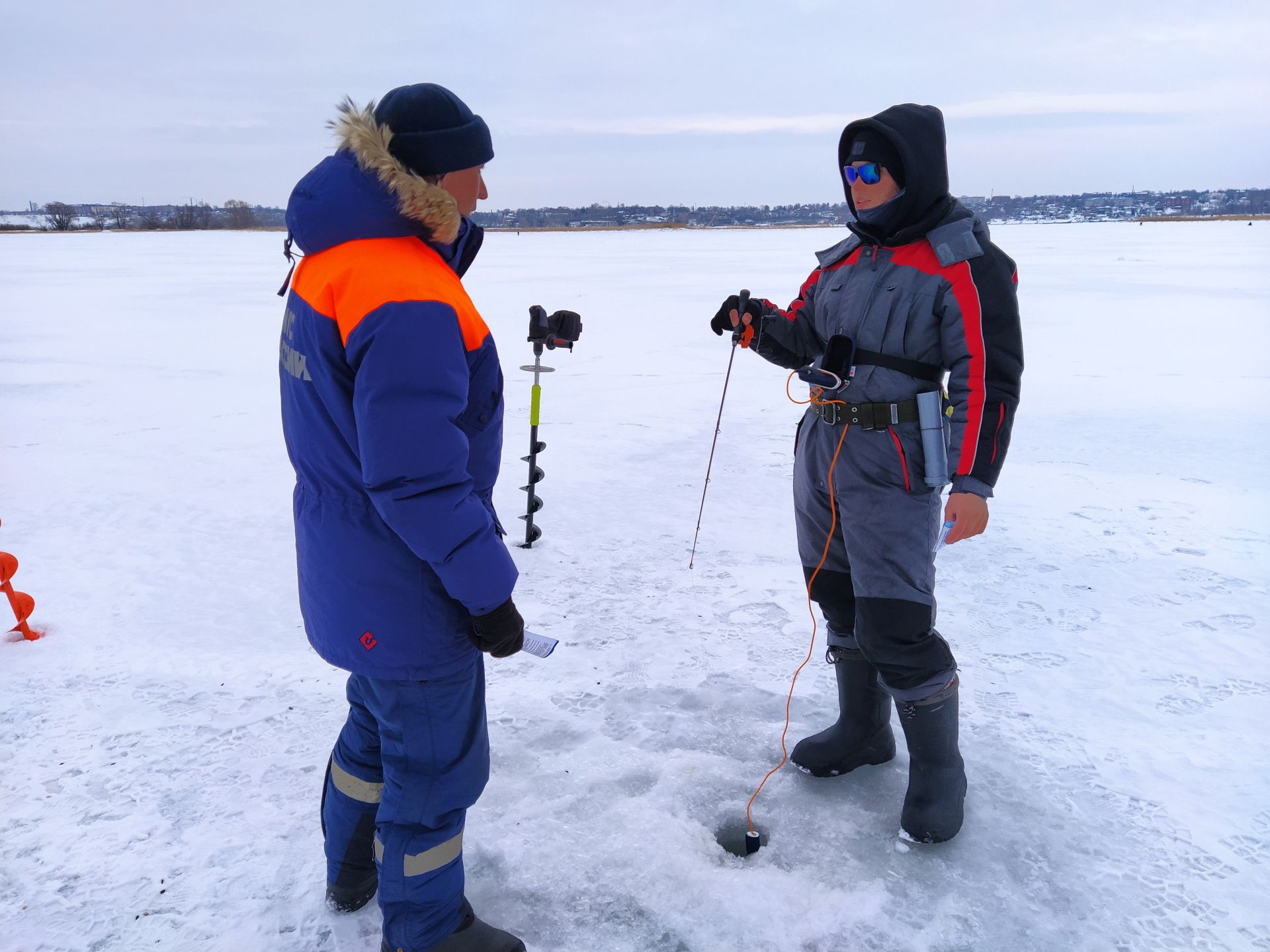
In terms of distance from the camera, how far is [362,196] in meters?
1.55

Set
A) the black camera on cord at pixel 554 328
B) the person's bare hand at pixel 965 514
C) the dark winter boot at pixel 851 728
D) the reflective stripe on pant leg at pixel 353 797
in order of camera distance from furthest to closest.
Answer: the black camera on cord at pixel 554 328 → the dark winter boot at pixel 851 728 → the person's bare hand at pixel 965 514 → the reflective stripe on pant leg at pixel 353 797

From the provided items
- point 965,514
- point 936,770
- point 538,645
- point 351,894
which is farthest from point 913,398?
point 351,894

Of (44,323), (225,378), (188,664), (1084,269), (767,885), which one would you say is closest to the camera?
(767,885)

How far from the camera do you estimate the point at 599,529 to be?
15.1 feet

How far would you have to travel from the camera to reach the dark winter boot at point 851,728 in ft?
8.56

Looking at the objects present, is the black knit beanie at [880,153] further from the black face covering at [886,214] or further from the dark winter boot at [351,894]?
the dark winter boot at [351,894]

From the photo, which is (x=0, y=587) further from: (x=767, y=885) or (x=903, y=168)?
(x=903, y=168)

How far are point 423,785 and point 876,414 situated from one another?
1451mm

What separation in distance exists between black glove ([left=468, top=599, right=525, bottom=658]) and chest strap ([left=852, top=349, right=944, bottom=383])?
1189mm

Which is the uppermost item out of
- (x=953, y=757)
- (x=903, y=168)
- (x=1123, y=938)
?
(x=903, y=168)

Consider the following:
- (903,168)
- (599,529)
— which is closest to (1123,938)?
(903,168)

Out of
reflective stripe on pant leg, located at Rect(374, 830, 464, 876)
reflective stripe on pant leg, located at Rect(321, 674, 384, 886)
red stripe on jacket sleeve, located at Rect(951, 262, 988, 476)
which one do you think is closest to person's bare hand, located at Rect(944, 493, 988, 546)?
red stripe on jacket sleeve, located at Rect(951, 262, 988, 476)

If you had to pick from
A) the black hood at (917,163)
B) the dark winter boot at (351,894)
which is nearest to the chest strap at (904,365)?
the black hood at (917,163)

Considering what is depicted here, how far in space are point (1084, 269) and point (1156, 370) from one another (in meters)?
14.7
